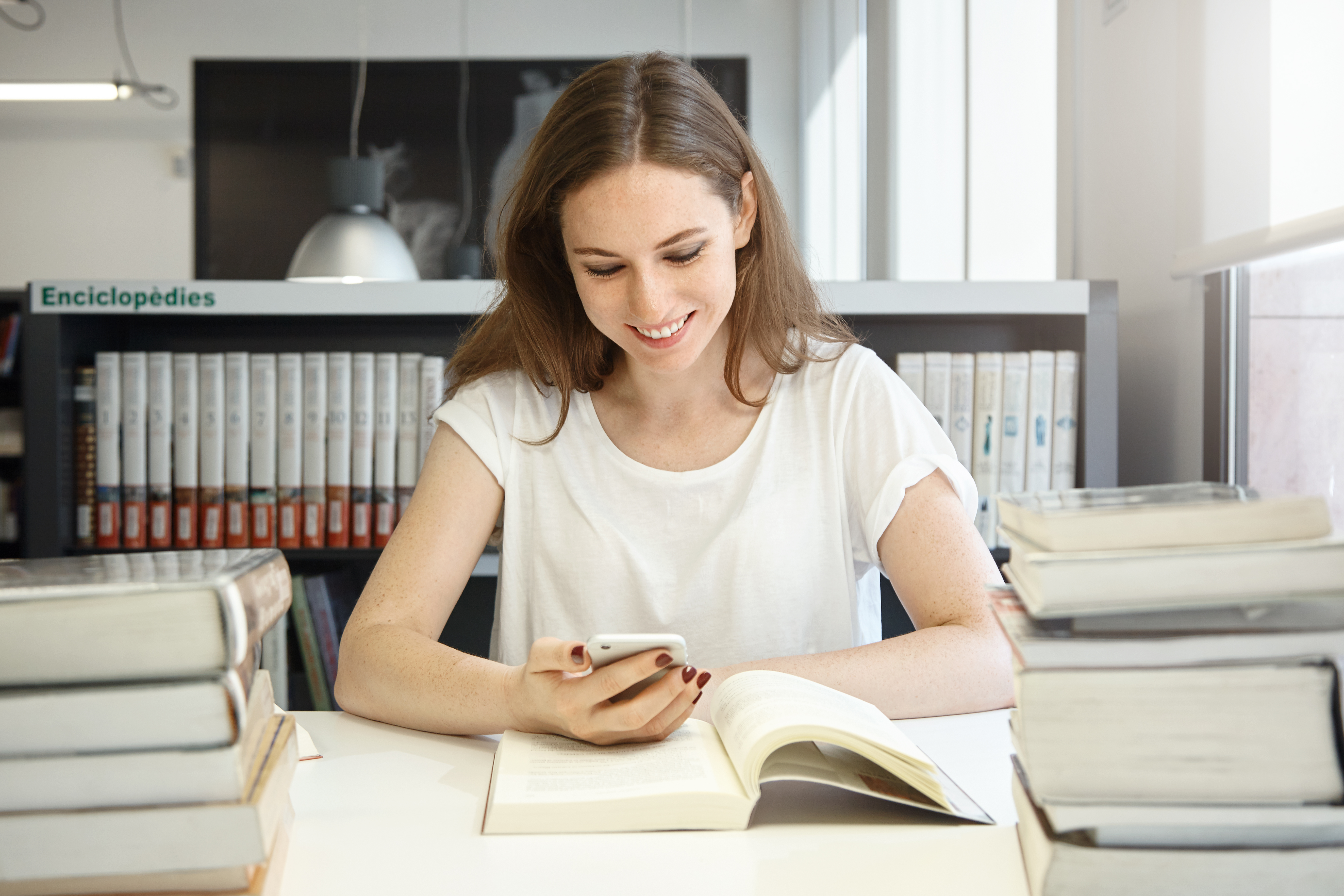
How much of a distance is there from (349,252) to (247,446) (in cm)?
115

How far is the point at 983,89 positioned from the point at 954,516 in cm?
166

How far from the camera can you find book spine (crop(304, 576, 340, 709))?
6.46 feet

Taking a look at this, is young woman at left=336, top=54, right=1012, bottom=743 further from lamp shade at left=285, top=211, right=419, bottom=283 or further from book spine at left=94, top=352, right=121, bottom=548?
lamp shade at left=285, top=211, right=419, bottom=283

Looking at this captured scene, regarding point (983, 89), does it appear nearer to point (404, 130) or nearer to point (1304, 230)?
point (1304, 230)

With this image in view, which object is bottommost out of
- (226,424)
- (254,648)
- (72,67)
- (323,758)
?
(323,758)

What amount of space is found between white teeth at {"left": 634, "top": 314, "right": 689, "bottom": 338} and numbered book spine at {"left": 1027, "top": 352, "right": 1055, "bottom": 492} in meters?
0.93

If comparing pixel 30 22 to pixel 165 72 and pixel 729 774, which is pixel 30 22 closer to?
pixel 165 72

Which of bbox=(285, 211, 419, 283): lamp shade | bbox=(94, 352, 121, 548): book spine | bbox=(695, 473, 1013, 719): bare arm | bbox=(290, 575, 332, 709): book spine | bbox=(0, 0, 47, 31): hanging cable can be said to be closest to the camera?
bbox=(695, 473, 1013, 719): bare arm

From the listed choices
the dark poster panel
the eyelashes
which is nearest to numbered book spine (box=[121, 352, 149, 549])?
the eyelashes

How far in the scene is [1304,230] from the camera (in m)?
1.22

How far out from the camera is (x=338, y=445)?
6.16 ft

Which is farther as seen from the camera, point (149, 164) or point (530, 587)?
point (149, 164)

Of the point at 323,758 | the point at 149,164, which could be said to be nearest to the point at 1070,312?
the point at 323,758

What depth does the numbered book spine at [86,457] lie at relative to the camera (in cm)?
184
